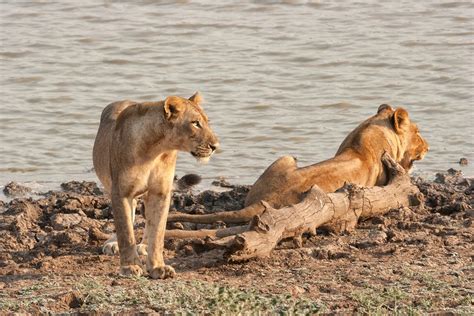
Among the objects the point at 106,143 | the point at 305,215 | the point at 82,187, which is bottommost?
the point at 82,187

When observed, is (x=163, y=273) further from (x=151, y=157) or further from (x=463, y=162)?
(x=463, y=162)

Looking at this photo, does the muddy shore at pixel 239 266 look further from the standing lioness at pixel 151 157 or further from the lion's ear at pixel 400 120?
the lion's ear at pixel 400 120

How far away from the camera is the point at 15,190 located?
30.3 ft

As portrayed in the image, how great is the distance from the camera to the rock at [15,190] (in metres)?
9.19

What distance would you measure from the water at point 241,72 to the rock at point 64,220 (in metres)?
1.60

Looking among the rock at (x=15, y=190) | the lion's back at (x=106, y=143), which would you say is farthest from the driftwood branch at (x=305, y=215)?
the rock at (x=15, y=190)

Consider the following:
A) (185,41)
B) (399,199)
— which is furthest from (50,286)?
(185,41)

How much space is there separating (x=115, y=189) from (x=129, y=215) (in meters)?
0.15

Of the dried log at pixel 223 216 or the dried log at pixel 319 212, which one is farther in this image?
the dried log at pixel 223 216

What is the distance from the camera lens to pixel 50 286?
236 inches

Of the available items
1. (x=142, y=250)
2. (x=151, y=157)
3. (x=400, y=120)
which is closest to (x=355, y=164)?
(x=400, y=120)

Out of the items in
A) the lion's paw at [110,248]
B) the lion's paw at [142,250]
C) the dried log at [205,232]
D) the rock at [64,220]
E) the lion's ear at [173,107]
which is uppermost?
the lion's ear at [173,107]

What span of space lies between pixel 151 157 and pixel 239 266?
87 centimetres

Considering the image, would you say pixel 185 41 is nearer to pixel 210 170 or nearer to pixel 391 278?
pixel 210 170
